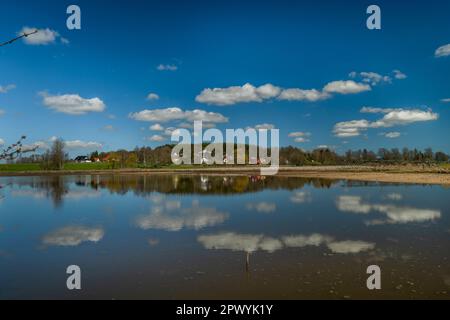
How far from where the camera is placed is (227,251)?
15.5 meters

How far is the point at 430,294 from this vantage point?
408 inches

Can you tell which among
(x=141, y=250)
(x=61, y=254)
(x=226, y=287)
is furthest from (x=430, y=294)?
(x=61, y=254)

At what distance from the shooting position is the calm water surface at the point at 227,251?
11.1m

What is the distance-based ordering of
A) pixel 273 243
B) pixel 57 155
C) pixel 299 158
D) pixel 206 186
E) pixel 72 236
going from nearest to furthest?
pixel 273 243
pixel 72 236
pixel 206 186
pixel 57 155
pixel 299 158

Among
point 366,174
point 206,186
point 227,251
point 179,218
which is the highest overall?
point 366,174

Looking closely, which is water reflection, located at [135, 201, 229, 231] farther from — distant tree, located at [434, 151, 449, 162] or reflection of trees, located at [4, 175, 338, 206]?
distant tree, located at [434, 151, 449, 162]

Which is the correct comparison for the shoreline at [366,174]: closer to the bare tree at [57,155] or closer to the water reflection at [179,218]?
the bare tree at [57,155]

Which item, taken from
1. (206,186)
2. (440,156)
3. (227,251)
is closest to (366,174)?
(206,186)

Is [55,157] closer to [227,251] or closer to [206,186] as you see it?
[206,186]

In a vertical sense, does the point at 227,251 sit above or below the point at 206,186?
below
